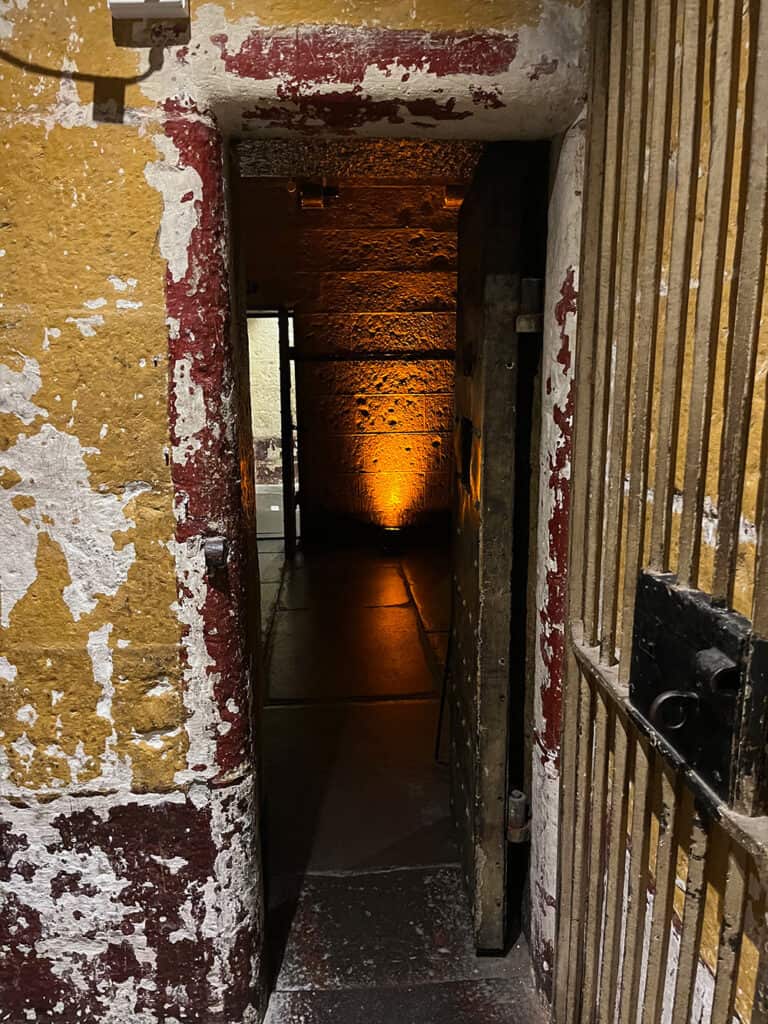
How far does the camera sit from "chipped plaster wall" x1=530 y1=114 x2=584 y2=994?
5.05ft

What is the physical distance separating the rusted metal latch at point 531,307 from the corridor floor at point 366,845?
5.63 ft

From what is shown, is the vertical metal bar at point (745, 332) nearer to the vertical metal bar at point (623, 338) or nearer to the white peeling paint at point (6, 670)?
the vertical metal bar at point (623, 338)

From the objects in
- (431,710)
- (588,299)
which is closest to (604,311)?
(588,299)

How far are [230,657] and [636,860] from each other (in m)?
0.93

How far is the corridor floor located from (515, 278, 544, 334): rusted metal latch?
172cm

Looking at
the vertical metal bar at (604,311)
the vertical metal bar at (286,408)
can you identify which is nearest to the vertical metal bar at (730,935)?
the vertical metal bar at (604,311)

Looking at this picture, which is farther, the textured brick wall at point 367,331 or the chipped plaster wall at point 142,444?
the textured brick wall at point 367,331

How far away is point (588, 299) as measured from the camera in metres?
1.45

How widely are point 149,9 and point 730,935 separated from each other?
180 centimetres

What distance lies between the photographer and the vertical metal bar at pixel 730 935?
923 mm

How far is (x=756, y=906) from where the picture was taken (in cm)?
93

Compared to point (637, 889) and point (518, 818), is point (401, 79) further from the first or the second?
point (518, 818)

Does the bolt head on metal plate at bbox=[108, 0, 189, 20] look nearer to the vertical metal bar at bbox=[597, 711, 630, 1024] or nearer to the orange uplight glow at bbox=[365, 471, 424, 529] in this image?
the vertical metal bar at bbox=[597, 711, 630, 1024]

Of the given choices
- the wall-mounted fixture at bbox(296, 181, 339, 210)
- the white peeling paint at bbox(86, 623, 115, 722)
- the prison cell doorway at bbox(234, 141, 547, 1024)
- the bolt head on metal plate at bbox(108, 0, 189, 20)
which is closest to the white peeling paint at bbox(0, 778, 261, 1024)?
the white peeling paint at bbox(86, 623, 115, 722)
